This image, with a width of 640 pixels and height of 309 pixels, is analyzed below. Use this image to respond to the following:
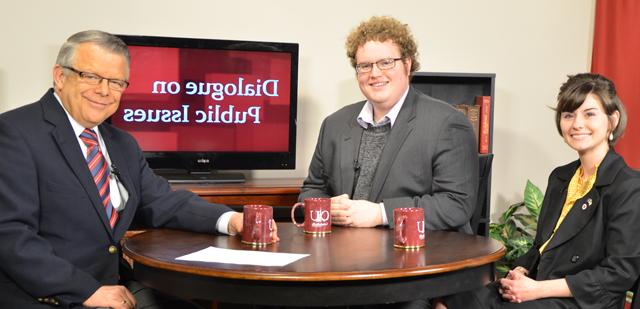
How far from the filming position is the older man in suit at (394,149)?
9.29 feet

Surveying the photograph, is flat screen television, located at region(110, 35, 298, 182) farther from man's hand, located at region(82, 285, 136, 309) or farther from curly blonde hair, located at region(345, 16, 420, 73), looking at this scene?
man's hand, located at region(82, 285, 136, 309)

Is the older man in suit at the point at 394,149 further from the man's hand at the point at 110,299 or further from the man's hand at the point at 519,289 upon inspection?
the man's hand at the point at 110,299

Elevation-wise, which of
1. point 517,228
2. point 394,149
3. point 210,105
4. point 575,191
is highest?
point 210,105

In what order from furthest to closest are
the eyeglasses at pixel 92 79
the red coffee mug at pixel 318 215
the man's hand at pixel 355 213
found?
the man's hand at pixel 355 213 → the red coffee mug at pixel 318 215 → the eyeglasses at pixel 92 79

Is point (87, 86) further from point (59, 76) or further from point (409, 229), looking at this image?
point (409, 229)

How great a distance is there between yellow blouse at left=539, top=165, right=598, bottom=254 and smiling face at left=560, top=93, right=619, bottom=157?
9cm

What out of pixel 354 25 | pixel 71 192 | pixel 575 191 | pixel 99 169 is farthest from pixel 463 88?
pixel 71 192

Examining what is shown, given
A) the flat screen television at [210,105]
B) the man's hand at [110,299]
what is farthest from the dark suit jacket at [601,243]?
the flat screen television at [210,105]

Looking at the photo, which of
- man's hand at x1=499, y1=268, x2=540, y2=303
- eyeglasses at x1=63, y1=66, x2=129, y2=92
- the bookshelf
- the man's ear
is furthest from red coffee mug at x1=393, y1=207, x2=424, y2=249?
the bookshelf

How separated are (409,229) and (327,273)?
1.43ft

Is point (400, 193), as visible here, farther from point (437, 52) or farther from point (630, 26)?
point (630, 26)

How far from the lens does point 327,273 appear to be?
6.61ft

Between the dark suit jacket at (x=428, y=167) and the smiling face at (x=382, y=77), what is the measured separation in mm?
71

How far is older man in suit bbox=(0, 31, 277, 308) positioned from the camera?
2.23 metres
